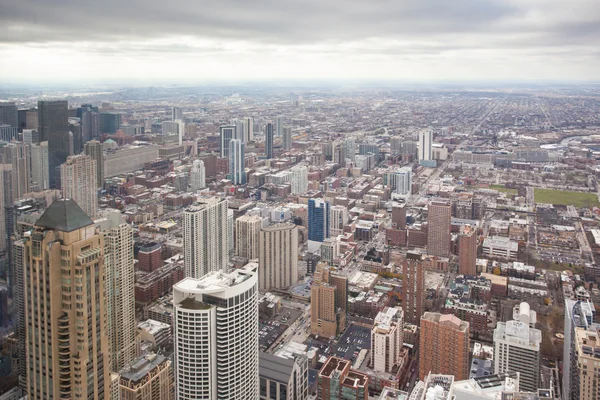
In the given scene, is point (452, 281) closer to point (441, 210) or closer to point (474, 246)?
point (474, 246)

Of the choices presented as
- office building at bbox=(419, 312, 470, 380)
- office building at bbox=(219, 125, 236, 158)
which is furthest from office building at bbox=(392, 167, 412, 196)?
office building at bbox=(419, 312, 470, 380)

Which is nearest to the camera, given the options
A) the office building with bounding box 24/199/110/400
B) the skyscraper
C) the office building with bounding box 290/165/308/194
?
the office building with bounding box 24/199/110/400

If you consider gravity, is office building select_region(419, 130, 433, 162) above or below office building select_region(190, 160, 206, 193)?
above

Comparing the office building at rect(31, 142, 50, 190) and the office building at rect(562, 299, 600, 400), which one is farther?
the office building at rect(31, 142, 50, 190)

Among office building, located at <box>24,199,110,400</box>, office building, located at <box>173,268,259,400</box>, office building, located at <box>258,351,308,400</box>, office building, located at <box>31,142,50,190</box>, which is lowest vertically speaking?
office building, located at <box>258,351,308,400</box>

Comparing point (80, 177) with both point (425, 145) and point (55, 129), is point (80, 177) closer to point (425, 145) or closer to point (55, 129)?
point (55, 129)

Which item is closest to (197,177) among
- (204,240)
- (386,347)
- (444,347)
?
(204,240)

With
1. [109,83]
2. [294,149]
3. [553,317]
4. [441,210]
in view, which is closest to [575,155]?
[441,210]

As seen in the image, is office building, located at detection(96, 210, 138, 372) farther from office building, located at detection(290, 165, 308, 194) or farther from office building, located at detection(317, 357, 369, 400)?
office building, located at detection(290, 165, 308, 194)
